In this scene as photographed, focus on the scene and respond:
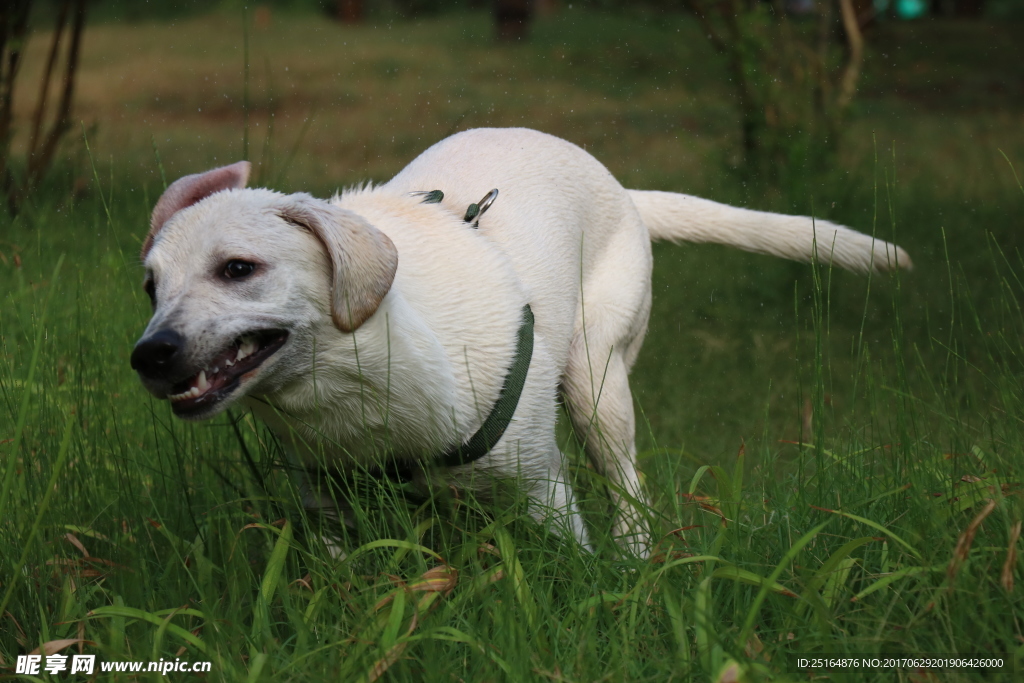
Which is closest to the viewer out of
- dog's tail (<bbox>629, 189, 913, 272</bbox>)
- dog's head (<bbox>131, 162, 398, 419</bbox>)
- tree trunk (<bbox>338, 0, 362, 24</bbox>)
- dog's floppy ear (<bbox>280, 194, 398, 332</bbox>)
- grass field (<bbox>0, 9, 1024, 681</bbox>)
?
grass field (<bbox>0, 9, 1024, 681</bbox>)

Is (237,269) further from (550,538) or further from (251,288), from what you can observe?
(550,538)

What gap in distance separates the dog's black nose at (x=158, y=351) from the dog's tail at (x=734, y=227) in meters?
2.05

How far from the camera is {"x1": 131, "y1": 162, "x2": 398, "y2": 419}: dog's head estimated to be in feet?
7.20

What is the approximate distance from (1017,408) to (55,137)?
5272 mm

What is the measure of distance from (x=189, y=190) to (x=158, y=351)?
2.25 ft

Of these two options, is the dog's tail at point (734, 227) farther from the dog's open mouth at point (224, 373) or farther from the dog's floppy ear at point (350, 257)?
the dog's open mouth at point (224, 373)

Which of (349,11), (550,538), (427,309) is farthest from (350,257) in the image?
(349,11)

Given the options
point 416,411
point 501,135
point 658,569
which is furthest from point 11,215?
point 658,569

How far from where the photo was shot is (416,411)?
253cm

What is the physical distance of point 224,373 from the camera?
224cm

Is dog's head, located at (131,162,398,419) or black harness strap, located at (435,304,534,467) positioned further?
black harness strap, located at (435,304,534,467)

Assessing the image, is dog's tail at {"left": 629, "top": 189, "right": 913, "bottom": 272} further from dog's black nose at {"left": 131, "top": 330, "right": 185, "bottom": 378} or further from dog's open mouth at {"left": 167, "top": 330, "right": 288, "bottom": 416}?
dog's black nose at {"left": 131, "top": 330, "right": 185, "bottom": 378}

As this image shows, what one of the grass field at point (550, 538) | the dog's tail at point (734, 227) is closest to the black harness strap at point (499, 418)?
the grass field at point (550, 538)

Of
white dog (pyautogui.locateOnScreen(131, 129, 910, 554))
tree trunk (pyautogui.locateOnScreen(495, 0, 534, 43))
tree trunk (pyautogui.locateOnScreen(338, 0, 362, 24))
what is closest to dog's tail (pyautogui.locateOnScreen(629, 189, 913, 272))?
white dog (pyautogui.locateOnScreen(131, 129, 910, 554))
